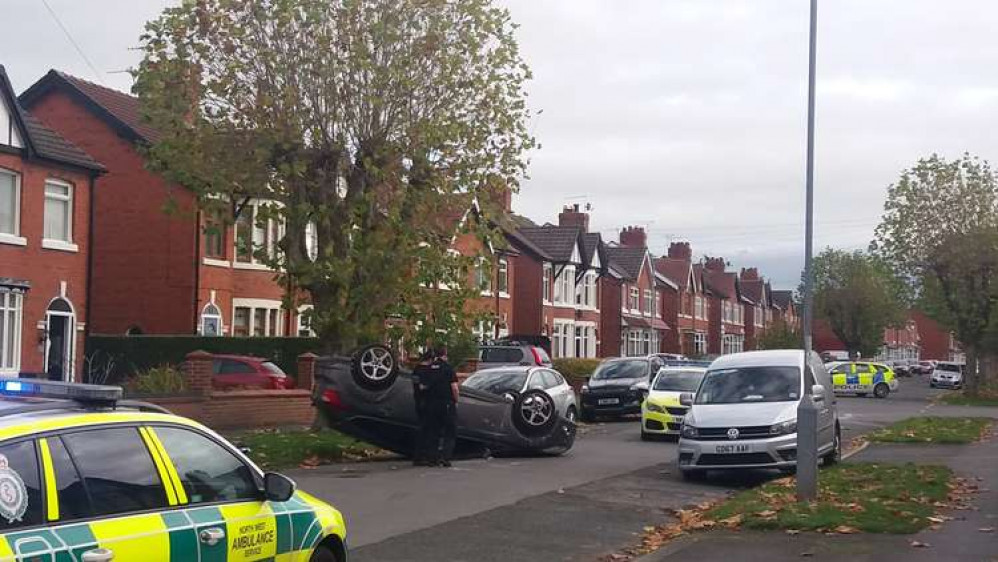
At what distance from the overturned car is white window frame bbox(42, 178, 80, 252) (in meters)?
14.6

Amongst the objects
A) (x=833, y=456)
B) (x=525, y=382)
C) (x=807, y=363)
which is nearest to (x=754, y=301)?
(x=525, y=382)

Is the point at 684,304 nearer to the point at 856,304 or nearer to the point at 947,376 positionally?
the point at 947,376

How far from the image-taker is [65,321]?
30609 mm

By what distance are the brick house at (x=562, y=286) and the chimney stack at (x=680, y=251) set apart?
20.3m

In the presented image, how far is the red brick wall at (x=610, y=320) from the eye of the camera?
67.8 meters

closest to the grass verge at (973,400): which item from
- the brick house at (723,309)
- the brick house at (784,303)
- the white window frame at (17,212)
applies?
the white window frame at (17,212)

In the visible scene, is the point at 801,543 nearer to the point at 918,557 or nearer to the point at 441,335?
the point at 918,557

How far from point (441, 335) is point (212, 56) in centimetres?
580

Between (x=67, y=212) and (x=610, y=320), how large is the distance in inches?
1623

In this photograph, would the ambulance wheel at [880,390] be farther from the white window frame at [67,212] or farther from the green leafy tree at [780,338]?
the white window frame at [67,212]

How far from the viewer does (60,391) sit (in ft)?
19.8

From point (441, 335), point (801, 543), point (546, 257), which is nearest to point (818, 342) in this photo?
point (546, 257)

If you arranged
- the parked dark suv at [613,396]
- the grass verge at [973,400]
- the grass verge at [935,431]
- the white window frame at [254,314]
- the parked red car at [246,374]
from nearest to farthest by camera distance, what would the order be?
the grass verge at [935,431]
the parked red car at [246,374]
the parked dark suv at [613,396]
the white window frame at [254,314]
the grass verge at [973,400]

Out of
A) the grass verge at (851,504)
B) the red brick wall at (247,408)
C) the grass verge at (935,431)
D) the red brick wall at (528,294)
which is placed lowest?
the grass verge at (935,431)
